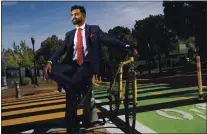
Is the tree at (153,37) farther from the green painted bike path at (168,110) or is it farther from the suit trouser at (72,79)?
the suit trouser at (72,79)

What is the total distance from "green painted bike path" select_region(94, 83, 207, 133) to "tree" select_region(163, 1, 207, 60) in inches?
36.3

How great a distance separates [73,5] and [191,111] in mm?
2506

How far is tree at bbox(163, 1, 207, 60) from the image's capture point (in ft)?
16.1

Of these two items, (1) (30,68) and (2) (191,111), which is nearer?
(1) (30,68)

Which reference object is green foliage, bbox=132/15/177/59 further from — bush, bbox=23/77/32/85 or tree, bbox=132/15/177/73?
bush, bbox=23/77/32/85

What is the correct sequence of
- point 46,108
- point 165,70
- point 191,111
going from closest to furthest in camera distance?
1. point 165,70
2. point 191,111
3. point 46,108

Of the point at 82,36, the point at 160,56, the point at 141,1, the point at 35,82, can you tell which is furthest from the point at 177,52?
the point at 35,82

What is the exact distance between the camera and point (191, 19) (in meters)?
5.17

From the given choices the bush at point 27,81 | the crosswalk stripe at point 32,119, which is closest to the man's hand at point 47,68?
the bush at point 27,81

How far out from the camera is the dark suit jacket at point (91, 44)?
453 cm

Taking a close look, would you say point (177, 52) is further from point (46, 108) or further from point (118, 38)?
point (46, 108)

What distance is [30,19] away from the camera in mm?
4656

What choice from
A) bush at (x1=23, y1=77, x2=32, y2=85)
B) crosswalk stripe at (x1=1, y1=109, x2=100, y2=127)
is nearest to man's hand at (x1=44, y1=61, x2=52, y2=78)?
bush at (x1=23, y1=77, x2=32, y2=85)

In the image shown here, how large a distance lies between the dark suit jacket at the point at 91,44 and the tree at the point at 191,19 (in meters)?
0.92
